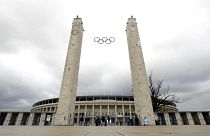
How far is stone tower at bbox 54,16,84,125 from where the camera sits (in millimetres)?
28984

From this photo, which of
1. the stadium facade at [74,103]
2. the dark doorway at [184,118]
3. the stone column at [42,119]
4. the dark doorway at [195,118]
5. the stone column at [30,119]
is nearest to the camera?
the stone column at [30,119]

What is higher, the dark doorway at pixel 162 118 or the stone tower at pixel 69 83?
the stone tower at pixel 69 83

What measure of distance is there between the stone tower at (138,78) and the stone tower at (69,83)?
11.5 metres

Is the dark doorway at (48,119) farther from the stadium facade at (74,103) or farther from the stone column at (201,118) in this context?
the stone column at (201,118)


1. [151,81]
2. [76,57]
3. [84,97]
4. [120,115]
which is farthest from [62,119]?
[84,97]

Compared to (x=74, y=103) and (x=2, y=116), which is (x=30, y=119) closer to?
(x=2, y=116)

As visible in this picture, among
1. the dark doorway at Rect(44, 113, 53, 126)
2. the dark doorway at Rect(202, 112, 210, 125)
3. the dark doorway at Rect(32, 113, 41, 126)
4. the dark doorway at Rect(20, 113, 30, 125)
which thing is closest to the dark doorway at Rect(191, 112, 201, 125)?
the dark doorway at Rect(202, 112, 210, 125)

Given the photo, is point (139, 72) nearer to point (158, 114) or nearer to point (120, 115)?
point (158, 114)

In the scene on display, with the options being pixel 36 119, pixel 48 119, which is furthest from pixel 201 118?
pixel 36 119

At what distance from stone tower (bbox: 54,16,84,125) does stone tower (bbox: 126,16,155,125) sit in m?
11.5

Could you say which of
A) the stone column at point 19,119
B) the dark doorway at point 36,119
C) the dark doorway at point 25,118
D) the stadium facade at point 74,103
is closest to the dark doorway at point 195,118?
the stadium facade at point 74,103

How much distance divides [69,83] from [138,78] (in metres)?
13.0

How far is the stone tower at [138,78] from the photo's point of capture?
2923cm

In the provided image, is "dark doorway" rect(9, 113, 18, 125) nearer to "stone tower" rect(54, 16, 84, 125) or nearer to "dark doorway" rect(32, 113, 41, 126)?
"dark doorway" rect(32, 113, 41, 126)
